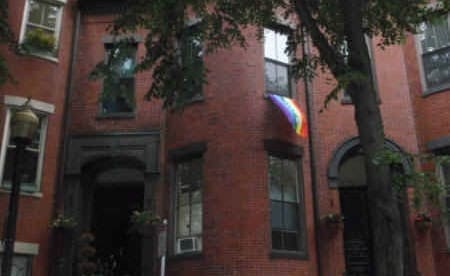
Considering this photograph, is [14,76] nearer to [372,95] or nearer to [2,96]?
[2,96]

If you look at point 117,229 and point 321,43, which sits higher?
point 321,43

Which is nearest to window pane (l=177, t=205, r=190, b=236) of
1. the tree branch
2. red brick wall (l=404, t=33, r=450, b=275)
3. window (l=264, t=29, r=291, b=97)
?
window (l=264, t=29, r=291, b=97)

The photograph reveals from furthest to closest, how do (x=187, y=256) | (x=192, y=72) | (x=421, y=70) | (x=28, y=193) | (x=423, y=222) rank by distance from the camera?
(x=421, y=70), (x=28, y=193), (x=423, y=222), (x=187, y=256), (x=192, y=72)

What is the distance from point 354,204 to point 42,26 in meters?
9.10

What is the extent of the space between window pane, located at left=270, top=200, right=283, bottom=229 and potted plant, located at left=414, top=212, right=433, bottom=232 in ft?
10.3

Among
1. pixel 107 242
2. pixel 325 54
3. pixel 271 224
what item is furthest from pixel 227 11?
pixel 107 242

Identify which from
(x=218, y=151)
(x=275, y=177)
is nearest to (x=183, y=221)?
(x=218, y=151)

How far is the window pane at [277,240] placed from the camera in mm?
10523

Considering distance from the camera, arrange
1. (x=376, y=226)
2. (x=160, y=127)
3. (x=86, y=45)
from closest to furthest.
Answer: (x=376, y=226) < (x=160, y=127) < (x=86, y=45)

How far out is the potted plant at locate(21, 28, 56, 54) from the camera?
1245 cm

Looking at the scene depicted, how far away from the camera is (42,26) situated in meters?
13.1

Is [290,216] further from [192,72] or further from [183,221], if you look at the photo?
[192,72]

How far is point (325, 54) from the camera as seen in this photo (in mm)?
8750

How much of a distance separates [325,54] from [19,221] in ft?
24.6
